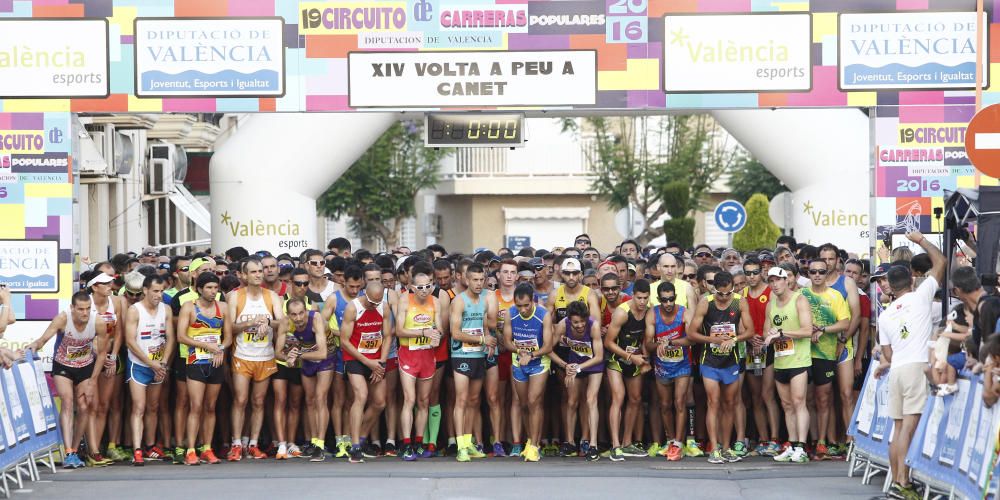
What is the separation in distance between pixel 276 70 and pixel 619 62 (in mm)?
3254

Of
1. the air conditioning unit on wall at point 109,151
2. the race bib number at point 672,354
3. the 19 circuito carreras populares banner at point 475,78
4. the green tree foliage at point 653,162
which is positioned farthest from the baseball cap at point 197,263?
the green tree foliage at point 653,162

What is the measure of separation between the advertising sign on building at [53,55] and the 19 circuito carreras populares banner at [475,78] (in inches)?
93.5

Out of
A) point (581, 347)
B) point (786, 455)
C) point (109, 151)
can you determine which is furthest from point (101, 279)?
point (109, 151)

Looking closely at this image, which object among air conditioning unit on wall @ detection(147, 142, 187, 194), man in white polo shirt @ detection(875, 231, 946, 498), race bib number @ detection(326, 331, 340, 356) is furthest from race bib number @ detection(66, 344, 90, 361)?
air conditioning unit on wall @ detection(147, 142, 187, 194)

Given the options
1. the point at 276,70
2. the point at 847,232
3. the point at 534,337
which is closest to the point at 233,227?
the point at 276,70

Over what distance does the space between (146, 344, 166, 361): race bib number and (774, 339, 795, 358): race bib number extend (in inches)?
223

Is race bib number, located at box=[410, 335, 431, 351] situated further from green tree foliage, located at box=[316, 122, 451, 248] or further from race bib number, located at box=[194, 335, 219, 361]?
green tree foliage, located at box=[316, 122, 451, 248]

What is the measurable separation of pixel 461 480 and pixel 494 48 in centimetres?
415

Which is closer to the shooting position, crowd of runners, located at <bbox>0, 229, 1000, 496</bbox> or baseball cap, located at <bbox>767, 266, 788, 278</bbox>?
baseball cap, located at <bbox>767, 266, 788, 278</bbox>

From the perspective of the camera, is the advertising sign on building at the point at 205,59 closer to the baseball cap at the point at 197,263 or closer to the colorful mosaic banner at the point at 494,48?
the colorful mosaic banner at the point at 494,48

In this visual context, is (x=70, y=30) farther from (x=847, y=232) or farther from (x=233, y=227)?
(x=847, y=232)

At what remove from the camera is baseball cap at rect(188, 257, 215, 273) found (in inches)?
557

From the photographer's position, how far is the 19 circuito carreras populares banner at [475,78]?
1358 cm

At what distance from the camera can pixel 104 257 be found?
26891 millimetres
